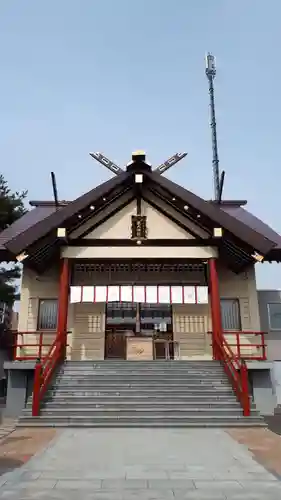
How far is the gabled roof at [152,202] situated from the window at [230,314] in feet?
4.58

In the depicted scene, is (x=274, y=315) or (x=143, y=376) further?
(x=274, y=315)

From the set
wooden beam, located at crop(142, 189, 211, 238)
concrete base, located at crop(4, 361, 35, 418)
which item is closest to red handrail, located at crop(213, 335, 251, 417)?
wooden beam, located at crop(142, 189, 211, 238)

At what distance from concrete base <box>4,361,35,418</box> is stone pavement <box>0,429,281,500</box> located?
4.01 meters

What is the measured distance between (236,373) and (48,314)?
284 inches

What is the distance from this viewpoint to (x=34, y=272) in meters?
14.2

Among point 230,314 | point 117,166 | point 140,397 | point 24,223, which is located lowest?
point 140,397

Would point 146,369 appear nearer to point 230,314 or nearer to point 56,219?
point 230,314

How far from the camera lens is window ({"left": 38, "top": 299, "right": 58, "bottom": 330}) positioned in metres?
13.8

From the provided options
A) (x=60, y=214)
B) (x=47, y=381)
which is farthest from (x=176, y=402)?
(x=60, y=214)

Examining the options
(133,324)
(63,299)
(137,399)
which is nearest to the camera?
(137,399)

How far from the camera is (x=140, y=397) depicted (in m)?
9.71

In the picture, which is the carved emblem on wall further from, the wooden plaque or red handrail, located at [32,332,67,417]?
red handrail, located at [32,332,67,417]

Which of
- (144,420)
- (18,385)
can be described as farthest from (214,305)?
(18,385)

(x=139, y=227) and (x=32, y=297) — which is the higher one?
(x=139, y=227)
